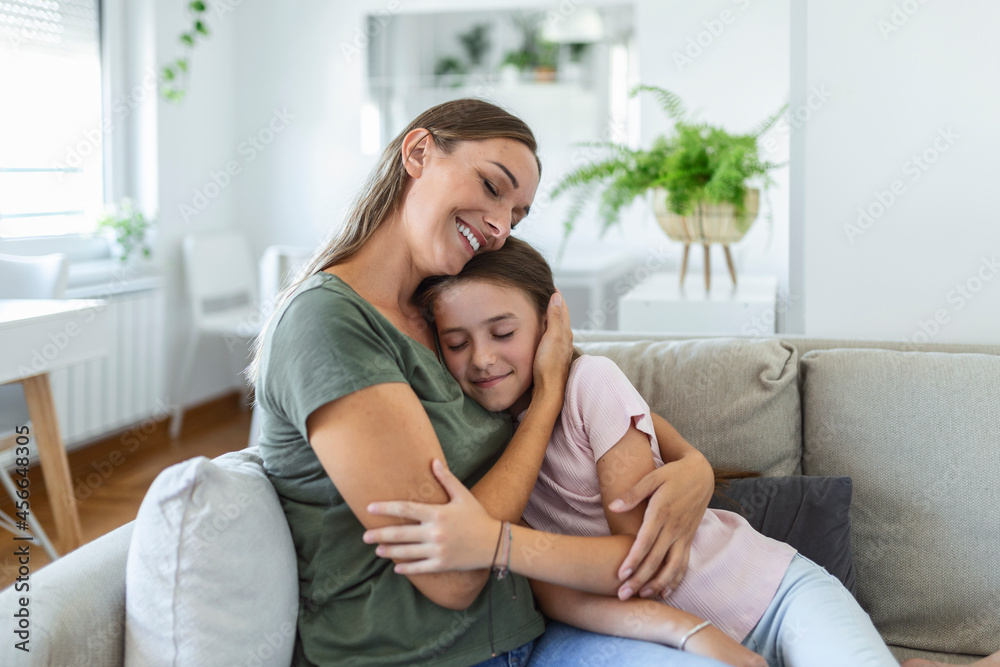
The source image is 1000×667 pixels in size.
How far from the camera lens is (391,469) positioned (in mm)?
946

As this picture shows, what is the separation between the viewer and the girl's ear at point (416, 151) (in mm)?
1178

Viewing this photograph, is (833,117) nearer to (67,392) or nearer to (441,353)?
(441,353)

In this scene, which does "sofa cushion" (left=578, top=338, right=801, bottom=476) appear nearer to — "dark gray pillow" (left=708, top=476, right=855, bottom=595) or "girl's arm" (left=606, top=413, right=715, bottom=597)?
"dark gray pillow" (left=708, top=476, right=855, bottom=595)

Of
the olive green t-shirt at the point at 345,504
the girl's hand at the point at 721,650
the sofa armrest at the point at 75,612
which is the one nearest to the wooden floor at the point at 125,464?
the sofa armrest at the point at 75,612

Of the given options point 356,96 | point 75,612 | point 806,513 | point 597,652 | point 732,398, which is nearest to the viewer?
point 75,612

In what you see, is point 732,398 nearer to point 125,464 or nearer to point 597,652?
point 597,652

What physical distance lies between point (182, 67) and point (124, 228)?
2.33 ft

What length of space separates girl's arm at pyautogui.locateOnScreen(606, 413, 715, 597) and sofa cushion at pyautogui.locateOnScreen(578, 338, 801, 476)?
0.29 meters

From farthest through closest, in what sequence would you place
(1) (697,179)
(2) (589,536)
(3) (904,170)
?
(1) (697,179) < (3) (904,170) < (2) (589,536)

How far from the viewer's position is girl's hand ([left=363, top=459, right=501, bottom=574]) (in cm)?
95

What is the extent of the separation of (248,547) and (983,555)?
1122mm

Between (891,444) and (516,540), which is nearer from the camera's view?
(516,540)

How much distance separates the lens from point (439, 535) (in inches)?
37.3

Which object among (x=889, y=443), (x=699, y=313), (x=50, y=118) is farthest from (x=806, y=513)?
(x=50, y=118)
